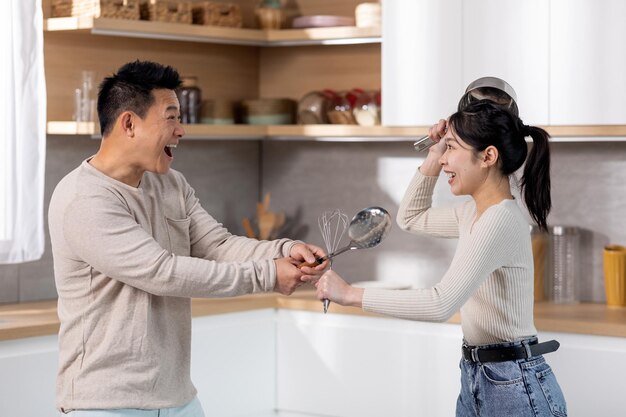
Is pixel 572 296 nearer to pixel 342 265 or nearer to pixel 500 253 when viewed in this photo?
pixel 342 265

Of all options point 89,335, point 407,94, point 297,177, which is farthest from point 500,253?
point 297,177

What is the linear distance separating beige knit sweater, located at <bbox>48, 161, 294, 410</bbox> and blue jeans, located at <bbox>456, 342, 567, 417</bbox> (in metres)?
0.52

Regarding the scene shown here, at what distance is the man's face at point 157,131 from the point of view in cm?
237

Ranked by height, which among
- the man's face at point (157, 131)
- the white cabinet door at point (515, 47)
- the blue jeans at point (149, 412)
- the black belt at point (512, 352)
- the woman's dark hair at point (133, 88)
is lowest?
the blue jeans at point (149, 412)

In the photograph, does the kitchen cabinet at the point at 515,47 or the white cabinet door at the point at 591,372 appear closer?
the white cabinet door at the point at 591,372

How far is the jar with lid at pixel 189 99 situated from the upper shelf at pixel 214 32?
15 centimetres

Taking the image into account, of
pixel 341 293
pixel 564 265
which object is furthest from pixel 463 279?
pixel 564 265

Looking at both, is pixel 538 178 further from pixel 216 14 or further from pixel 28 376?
pixel 216 14

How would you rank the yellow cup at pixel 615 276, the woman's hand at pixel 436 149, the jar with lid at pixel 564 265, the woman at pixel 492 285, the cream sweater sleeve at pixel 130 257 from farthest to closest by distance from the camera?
the jar with lid at pixel 564 265 < the yellow cup at pixel 615 276 < the woman's hand at pixel 436 149 < the woman at pixel 492 285 < the cream sweater sleeve at pixel 130 257

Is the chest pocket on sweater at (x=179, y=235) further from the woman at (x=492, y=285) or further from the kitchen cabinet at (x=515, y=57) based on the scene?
the kitchen cabinet at (x=515, y=57)

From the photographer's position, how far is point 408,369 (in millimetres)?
3596

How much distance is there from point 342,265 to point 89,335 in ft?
7.12

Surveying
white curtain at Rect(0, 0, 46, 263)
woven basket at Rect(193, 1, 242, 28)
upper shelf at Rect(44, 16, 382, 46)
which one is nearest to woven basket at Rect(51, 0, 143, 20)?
upper shelf at Rect(44, 16, 382, 46)

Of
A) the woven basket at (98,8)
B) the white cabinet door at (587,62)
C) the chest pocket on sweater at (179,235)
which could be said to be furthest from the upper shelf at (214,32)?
the chest pocket on sweater at (179,235)
